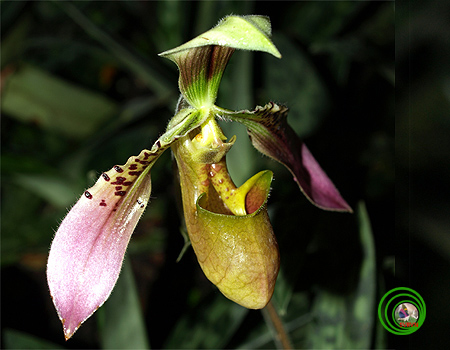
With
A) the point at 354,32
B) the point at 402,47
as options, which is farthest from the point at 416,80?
the point at 402,47

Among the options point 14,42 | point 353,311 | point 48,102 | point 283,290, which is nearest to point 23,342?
point 283,290

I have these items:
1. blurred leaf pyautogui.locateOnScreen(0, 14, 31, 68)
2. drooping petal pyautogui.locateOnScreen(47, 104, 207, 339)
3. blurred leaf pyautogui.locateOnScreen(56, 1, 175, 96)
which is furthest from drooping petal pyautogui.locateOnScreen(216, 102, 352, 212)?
blurred leaf pyautogui.locateOnScreen(0, 14, 31, 68)

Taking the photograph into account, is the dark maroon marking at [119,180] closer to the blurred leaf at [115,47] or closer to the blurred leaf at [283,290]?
the blurred leaf at [283,290]

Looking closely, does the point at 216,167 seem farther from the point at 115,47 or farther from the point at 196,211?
the point at 115,47

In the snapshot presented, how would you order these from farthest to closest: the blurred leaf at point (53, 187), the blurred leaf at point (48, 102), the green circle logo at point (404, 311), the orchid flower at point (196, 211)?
the blurred leaf at point (48, 102)
the blurred leaf at point (53, 187)
the green circle logo at point (404, 311)
the orchid flower at point (196, 211)

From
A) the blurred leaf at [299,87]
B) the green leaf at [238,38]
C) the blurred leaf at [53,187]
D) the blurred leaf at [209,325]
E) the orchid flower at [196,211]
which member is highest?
the green leaf at [238,38]

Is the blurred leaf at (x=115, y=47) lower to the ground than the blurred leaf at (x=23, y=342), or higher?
higher

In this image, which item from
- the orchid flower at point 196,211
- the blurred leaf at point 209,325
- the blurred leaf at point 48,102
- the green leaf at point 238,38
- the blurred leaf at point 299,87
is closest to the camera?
the green leaf at point 238,38

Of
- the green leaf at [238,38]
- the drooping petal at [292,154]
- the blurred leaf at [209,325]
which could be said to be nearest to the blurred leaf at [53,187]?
the blurred leaf at [209,325]

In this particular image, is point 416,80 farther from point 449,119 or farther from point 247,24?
point 247,24
